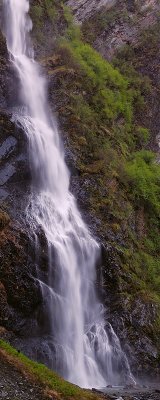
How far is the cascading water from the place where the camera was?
16.7 m

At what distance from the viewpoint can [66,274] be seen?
60.3 ft

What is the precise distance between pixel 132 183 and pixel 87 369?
38.5 feet

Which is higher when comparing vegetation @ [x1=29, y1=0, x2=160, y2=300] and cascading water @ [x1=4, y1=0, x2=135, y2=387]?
vegetation @ [x1=29, y1=0, x2=160, y2=300]

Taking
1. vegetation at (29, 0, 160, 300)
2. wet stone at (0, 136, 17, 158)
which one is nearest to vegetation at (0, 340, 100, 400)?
vegetation at (29, 0, 160, 300)

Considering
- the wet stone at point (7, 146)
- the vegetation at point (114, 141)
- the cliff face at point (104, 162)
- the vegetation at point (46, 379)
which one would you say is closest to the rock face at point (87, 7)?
the cliff face at point (104, 162)

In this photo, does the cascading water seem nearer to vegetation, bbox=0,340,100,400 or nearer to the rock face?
vegetation, bbox=0,340,100,400

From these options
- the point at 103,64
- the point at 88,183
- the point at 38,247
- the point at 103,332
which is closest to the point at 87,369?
the point at 103,332

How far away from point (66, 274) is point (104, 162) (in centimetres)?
845

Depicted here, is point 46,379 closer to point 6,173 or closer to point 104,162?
point 6,173

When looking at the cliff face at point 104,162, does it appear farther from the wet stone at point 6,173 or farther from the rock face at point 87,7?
the rock face at point 87,7

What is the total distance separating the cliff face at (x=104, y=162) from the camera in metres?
17.2

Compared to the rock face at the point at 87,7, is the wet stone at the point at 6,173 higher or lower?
lower

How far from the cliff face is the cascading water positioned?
49cm

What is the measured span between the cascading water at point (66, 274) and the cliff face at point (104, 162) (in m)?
0.49
